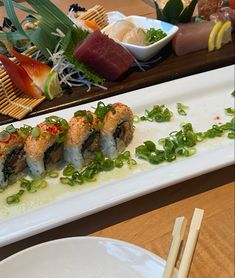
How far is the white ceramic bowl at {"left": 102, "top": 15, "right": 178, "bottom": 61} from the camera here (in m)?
1.90

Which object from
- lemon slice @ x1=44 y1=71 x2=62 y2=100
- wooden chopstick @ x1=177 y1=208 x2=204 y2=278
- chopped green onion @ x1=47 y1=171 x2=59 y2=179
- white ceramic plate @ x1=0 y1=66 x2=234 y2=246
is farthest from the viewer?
lemon slice @ x1=44 y1=71 x2=62 y2=100

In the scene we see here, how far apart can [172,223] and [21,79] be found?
0.95 meters

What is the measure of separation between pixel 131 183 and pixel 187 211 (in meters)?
0.19

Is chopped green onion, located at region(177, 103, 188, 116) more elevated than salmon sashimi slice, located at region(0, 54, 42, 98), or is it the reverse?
salmon sashimi slice, located at region(0, 54, 42, 98)

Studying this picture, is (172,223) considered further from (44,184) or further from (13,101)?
(13,101)

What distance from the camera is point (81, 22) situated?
1.99 m

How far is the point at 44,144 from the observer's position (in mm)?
1298

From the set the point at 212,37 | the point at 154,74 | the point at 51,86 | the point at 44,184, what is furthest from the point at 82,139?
the point at 212,37

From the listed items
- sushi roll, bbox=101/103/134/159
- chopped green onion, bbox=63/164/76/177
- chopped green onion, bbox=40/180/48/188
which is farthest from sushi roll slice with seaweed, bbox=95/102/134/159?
chopped green onion, bbox=40/180/48/188

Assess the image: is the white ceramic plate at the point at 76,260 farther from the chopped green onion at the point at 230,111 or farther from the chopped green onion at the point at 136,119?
the chopped green onion at the point at 230,111

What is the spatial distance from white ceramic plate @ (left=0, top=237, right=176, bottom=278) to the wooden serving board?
34.5 inches

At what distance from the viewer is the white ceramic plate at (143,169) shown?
1152mm

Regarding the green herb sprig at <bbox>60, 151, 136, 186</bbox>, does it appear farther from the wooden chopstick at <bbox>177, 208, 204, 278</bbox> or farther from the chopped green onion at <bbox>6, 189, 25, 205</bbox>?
the wooden chopstick at <bbox>177, 208, 204, 278</bbox>

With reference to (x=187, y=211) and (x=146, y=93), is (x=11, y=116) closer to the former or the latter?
(x=146, y=93)
